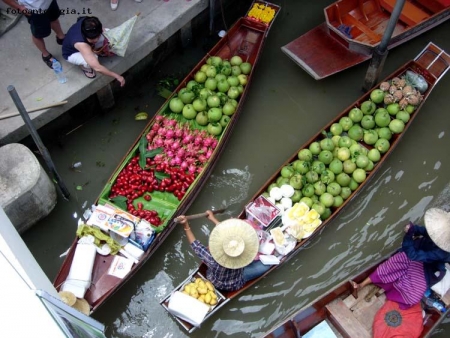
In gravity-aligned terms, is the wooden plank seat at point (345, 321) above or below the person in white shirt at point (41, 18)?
below

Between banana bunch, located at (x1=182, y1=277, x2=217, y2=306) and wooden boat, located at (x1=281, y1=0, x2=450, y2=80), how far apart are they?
3.50 meters

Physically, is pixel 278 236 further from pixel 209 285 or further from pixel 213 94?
pixel 213 94

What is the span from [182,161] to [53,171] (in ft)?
5.32

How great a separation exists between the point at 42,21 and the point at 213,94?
2340mm

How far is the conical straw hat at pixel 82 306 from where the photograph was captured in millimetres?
5488

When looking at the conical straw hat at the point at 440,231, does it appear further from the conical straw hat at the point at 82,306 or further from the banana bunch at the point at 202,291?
the conical straw hat at the point at 82,306

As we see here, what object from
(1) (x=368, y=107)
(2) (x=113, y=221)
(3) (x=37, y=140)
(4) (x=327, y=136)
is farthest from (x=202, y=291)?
(1) (x=368, y=107)

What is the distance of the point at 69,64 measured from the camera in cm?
692

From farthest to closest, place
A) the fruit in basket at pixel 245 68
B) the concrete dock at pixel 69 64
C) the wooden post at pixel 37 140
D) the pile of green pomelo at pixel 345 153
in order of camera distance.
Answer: the fruit in basket at pixel 245 68 < the concrete dock at pixel 69 64 < the pile of green pomelo at pixel 345 153 < the wooden post at pixel 37 140

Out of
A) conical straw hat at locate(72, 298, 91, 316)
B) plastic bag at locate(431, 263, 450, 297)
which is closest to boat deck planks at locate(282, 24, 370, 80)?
plastic bag at locate(431, 263, 450, 297)

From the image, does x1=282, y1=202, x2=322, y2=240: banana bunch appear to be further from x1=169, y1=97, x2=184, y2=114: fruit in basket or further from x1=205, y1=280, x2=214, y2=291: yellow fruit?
x1=169, y1=97, x2=184, y2=114: fruit in basket

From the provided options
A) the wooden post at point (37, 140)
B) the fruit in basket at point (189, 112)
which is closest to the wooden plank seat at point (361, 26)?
the fruit in basket at point (189, 112)

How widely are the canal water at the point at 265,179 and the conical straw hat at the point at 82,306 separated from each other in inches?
22.4

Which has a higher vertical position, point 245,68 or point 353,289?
point 245,68
